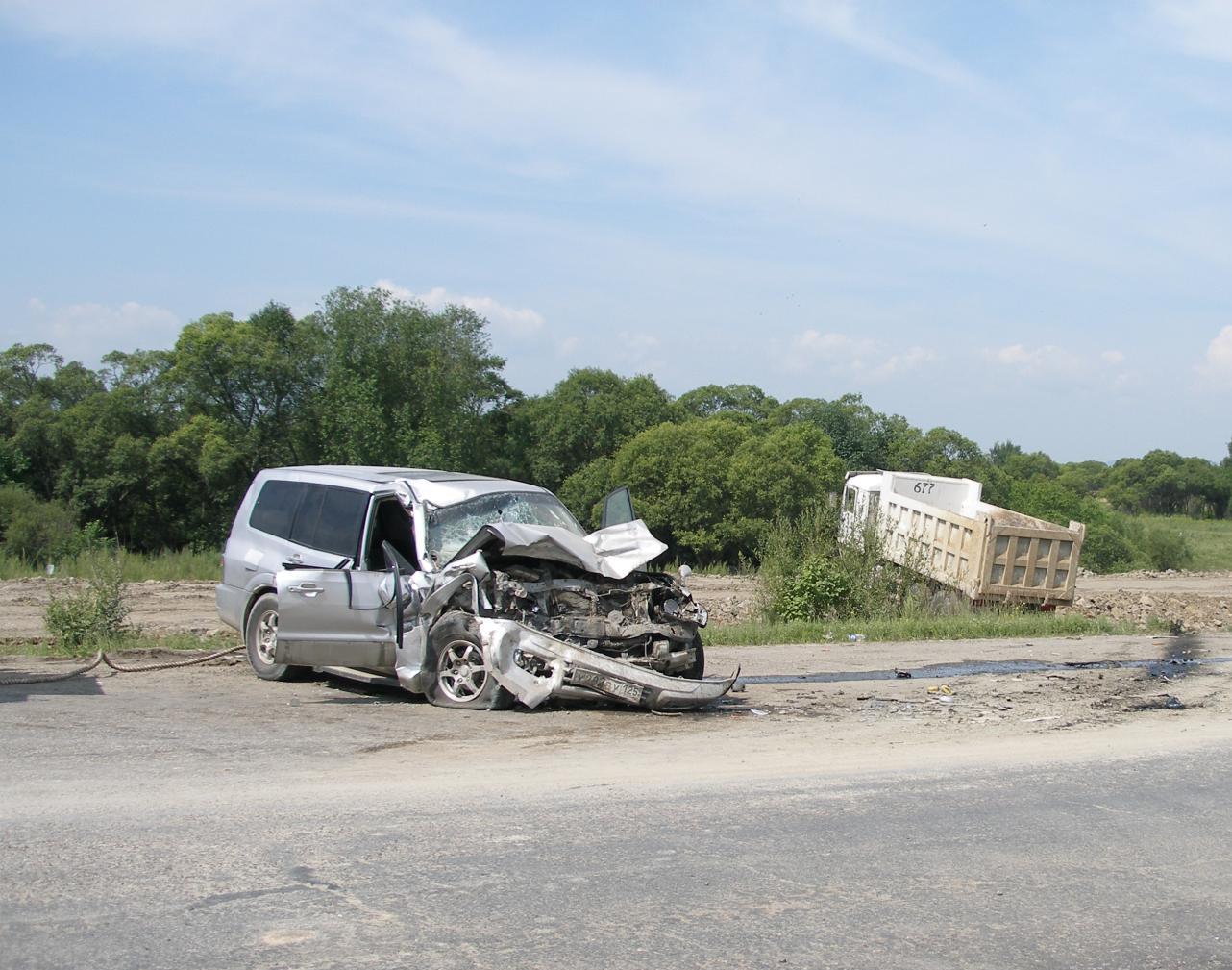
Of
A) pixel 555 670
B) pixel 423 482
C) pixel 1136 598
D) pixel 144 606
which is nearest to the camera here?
pixel 555 670

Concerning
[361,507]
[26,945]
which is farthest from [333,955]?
[361,507]

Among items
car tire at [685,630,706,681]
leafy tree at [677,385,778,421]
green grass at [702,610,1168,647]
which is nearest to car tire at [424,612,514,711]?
car tire at [685,630,706,681]

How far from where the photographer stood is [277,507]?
38.9 ft

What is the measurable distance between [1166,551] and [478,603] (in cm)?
4347

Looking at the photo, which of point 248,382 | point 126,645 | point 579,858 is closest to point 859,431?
point 248,382

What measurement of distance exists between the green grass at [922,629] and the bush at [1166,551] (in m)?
28.8

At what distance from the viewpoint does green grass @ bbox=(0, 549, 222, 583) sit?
2758 centimetres

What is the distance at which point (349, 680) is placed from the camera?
11.3 meters

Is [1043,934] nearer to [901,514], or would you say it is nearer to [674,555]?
[901,514]

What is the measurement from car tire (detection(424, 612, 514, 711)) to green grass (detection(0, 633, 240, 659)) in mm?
4376

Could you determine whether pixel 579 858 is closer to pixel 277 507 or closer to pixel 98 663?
pixel 277 507

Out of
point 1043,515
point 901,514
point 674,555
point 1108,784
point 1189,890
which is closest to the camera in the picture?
point 1189,890

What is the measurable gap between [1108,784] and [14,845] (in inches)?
247

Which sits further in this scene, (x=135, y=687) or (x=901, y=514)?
(x=901, y=514)
